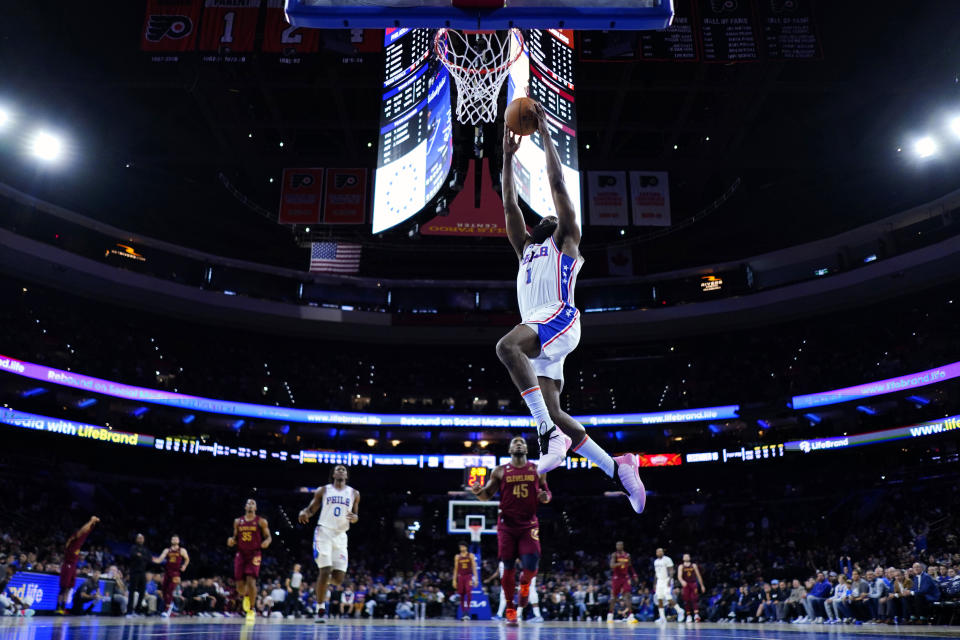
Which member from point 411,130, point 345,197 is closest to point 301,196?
point 345,197

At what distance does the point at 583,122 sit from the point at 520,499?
14488mm

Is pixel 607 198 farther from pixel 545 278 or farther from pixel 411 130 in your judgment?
pixel 545 278

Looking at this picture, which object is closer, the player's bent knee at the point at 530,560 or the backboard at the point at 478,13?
the backboard at the point at 478,13

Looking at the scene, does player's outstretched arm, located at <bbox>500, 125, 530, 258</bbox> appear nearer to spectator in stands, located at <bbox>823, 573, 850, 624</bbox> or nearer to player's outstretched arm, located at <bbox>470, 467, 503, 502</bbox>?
player's outstretched arm, located at <bbox>470, 467, 503, 502</bbox>

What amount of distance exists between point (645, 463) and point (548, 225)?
2996 cm

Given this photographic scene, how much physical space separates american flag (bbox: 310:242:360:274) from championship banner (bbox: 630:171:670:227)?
8156mm

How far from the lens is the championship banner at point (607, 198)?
18.9m

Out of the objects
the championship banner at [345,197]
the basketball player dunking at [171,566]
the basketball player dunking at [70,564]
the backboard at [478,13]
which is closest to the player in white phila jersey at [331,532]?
the basketball player dunking at [171,566]

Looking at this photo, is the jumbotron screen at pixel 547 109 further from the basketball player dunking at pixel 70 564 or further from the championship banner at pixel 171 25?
the basketball player dunking at pixel 70 564

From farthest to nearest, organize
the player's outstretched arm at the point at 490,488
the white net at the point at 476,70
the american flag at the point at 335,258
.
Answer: the american flag at the point at 335,258 → the white net at the point at 476,70 → the player's outstretched arm at the point at 490,488

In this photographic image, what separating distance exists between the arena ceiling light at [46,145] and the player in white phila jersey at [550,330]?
21.4m

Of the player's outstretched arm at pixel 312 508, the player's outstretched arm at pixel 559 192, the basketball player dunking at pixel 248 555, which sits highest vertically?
the player's outstretched arm at pixel 559 192

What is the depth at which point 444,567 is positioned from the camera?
31922 mm

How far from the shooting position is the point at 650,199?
19.3 metres
